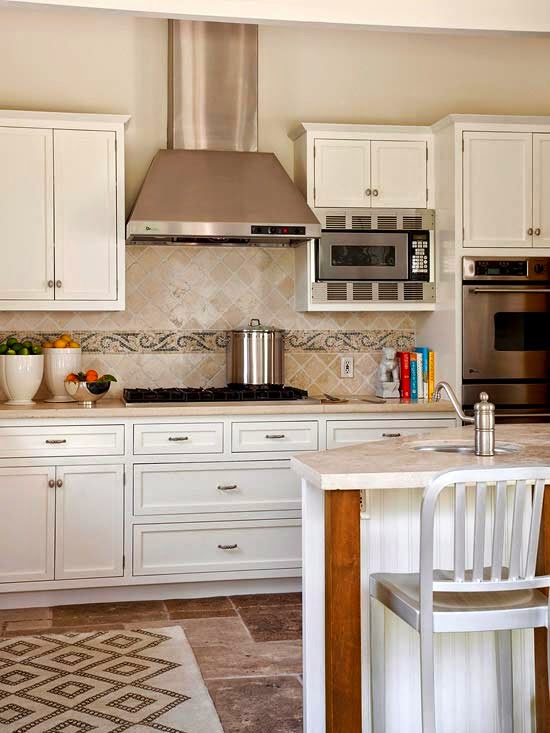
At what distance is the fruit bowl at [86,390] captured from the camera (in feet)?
15.8

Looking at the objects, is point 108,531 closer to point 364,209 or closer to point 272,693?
point 272,693

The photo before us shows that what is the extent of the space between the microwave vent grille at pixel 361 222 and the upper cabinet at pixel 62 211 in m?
1.18

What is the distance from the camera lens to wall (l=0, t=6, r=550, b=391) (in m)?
5.19

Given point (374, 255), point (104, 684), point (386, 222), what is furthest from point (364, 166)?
point (104, 684)

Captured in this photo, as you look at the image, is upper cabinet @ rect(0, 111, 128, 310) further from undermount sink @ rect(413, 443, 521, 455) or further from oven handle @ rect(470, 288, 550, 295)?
undermount sink @ rect(413, 443, 521, 455)

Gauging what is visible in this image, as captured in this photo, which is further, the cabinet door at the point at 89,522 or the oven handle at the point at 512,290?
the oven handle at the point at 512,290

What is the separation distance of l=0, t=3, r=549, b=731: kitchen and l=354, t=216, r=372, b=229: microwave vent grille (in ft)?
0.25

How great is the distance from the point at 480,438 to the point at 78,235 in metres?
2.63

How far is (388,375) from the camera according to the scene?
17.7 feet

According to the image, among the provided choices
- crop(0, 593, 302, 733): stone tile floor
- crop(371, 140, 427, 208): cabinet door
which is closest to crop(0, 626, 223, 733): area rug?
crop(0, 593, 302, 733): stone tile floor

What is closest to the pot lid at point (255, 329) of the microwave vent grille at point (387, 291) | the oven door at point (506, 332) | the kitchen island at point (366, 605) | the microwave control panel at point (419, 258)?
the microwave vent grille at point (387, 291)

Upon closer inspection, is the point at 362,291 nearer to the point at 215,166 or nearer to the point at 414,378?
the point at 414,378

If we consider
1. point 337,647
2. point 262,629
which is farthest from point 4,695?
point 337,647

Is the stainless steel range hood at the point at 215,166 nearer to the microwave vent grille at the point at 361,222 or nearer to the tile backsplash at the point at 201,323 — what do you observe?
the tile backsplash at the point at 201,323
